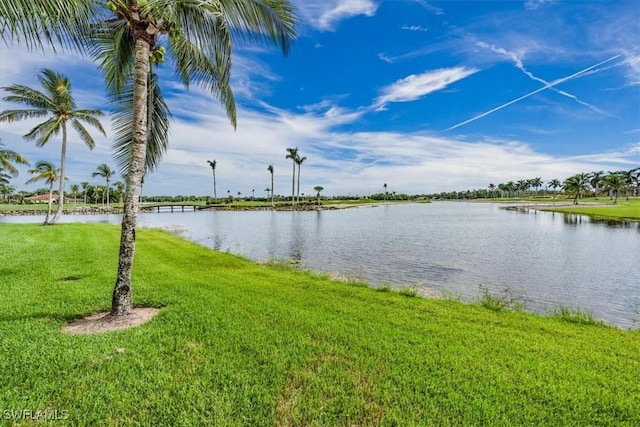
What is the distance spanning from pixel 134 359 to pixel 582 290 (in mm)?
14344

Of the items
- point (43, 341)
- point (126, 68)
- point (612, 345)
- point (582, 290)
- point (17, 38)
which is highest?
point (126, 68)

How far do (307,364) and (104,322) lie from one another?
3854mm

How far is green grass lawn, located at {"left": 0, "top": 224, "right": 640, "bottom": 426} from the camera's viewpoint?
10.9 feet

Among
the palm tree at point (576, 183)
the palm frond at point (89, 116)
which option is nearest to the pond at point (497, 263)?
the palm frond at point (89, 116)

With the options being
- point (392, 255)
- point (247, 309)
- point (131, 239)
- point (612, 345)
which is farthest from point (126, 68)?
point (392, 255)

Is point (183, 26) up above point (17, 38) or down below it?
above

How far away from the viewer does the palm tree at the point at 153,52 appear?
5641 mm

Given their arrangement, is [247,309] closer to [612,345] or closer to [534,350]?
[534,350]

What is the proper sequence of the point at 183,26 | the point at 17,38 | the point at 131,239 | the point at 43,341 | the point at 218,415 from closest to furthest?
1. the point at 218,415
2. the point at 17,38
3. the point at 43,341
4. the point at 131,239
5. the point at 183,26

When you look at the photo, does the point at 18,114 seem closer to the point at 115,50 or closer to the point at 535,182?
the point at 115,50

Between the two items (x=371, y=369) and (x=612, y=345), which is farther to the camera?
(x=612, y=345)

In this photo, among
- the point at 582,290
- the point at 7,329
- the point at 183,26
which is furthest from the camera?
the point at 582,290

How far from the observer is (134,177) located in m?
5.71

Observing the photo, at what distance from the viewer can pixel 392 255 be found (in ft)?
61.5
